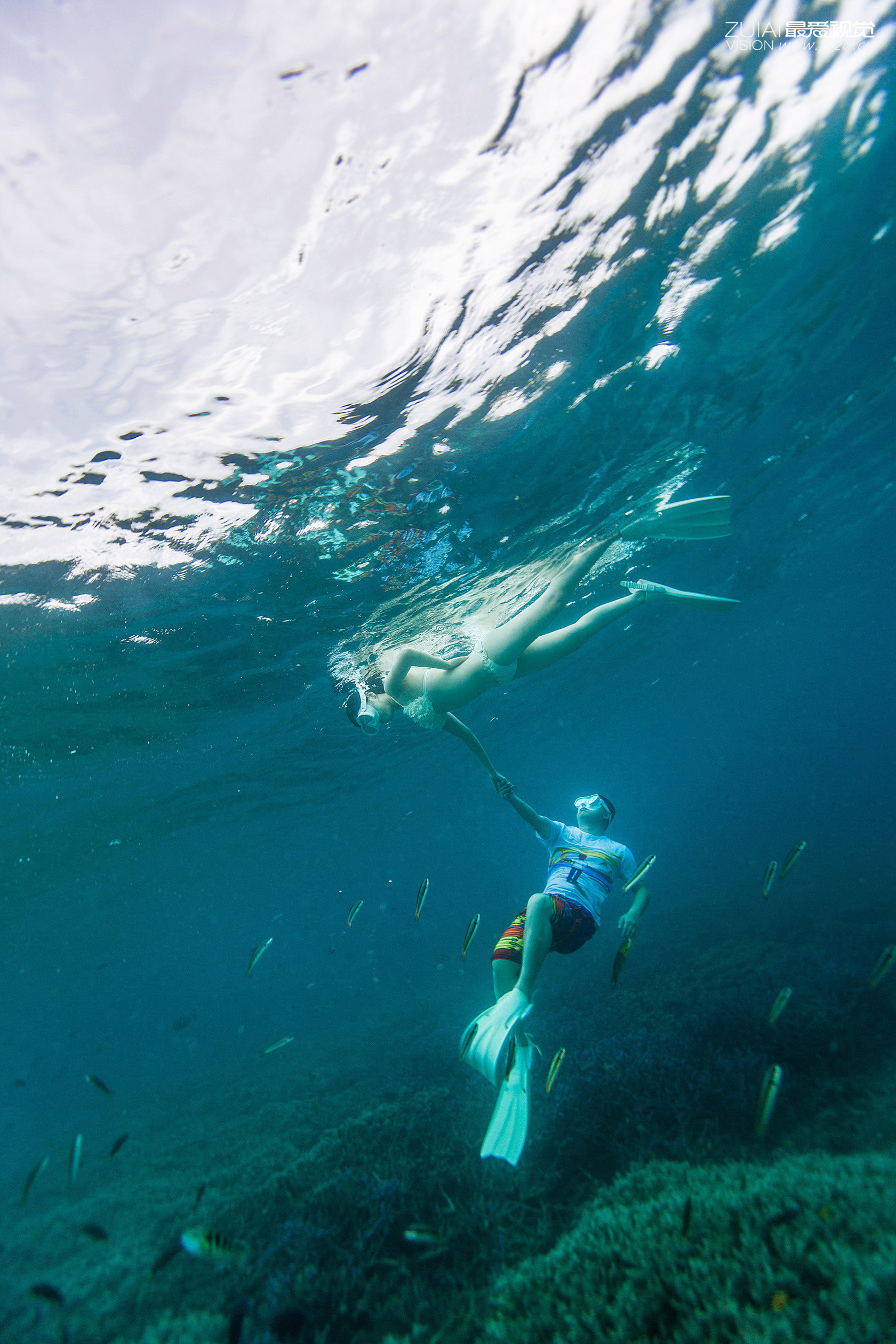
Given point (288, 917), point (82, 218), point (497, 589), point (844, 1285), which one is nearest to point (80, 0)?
point (82, 218)

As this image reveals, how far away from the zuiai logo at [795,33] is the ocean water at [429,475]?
0.04 m

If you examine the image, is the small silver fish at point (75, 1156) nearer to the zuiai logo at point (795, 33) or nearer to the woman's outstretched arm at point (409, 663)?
the woman's outstretched arm at point (409, 663)

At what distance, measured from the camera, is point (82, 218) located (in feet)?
17.2

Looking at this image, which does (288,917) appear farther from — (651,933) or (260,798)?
(651,933)

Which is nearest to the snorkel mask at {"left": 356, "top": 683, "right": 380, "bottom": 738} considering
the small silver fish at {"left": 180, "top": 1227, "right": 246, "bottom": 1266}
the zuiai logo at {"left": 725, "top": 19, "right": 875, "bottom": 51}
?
the small silver fish at {"left": 180, "top": 1227, "right": 246, "bottom": 1266}

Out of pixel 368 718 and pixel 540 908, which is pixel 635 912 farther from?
pixel 368 718

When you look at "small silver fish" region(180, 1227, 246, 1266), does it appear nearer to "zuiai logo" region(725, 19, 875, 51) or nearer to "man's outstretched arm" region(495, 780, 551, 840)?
"man's outstretched arm" region(495, 780, 551, 840)

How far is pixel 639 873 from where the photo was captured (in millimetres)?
7055

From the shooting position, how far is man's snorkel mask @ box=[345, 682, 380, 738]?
7.61 m

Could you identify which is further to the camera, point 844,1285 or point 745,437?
point 745,437

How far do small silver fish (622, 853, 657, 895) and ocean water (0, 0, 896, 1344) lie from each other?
9.34ft

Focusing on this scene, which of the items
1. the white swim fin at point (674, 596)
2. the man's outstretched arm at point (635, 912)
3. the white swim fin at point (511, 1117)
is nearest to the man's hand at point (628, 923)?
the man's outstretched arm at point (635, 912)

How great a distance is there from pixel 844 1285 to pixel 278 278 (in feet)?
33.0

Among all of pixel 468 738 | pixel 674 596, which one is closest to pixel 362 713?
pixel 468 738
